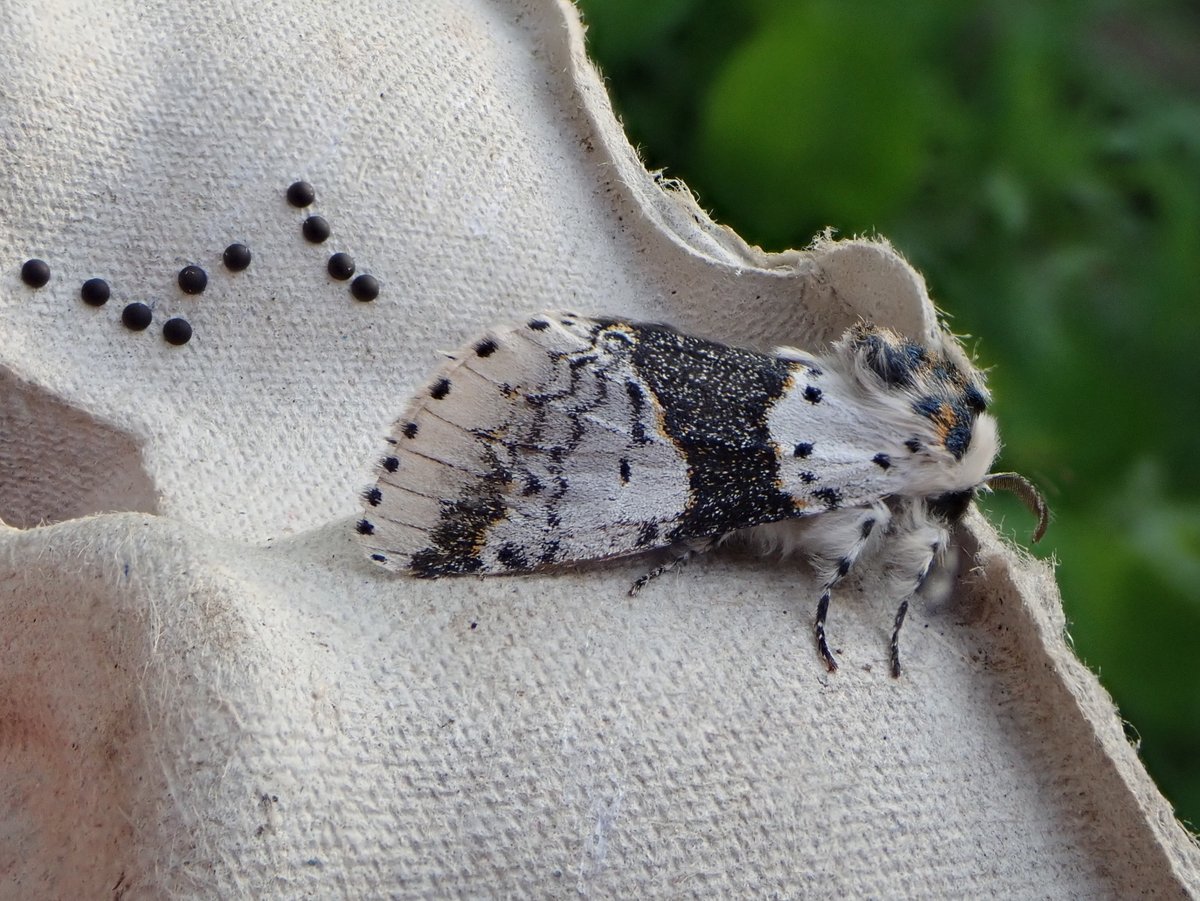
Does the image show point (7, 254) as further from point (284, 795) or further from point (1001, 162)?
point (1001, 162)

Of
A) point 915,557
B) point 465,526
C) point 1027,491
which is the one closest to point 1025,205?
point 1027,491

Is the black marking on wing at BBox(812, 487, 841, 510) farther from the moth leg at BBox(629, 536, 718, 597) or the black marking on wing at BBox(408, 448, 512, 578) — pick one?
the black marking on wing at BBox(408, 448, 512, 578)

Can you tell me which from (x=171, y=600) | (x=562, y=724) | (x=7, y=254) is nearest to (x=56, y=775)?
(x=171, y=600)

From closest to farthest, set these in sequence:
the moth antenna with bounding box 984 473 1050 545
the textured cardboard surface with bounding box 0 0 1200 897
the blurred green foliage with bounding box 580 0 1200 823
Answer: the textured cardboard surface with bounding box 0 0 1200 897
the moth antenna with bounding box 984 473 1050 545
the blurred green foliage with bounding box 580 0 1200 823

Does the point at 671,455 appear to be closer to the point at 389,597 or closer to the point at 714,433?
the point at 714,433

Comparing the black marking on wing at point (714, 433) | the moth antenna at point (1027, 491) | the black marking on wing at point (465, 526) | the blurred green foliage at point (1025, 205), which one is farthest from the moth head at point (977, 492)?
the blurred green foliage at point (1025, 205)

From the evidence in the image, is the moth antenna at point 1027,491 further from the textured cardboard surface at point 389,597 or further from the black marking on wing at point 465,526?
the black marking on wing at point 465,526

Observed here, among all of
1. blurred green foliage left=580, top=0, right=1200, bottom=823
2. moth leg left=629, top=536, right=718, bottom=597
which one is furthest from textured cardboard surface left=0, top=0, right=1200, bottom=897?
blurred green foliage left=580, top=0, right=1200, bottom=823
